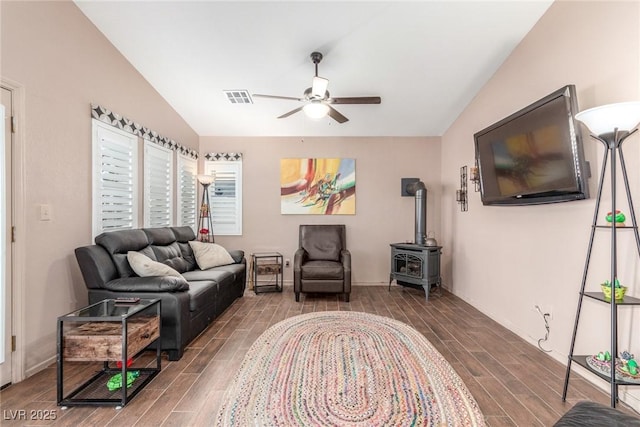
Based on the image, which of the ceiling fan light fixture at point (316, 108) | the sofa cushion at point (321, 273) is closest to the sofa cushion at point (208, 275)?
the sofa cushion at point (321, 273)

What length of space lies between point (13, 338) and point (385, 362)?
2802 mm

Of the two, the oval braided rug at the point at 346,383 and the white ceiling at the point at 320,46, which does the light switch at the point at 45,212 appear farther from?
the oval braided rug at the point at 346,383

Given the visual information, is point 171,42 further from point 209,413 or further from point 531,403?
point 531,403

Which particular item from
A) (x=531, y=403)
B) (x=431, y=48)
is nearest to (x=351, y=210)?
(x=431, y=48)

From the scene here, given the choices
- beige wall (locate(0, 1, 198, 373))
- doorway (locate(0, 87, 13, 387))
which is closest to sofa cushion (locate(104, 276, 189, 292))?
beige wall (locate(0, 1, 198, 373))

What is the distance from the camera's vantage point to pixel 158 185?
150 inches

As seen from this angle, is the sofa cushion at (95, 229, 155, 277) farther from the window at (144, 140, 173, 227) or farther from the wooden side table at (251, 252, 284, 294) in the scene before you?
the wooden side table at (251, 252, 284, 294)

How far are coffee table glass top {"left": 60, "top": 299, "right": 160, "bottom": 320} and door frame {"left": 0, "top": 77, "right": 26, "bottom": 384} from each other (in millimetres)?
461

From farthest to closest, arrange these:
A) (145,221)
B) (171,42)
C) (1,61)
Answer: (145,221) < (171,42) < (1,61)

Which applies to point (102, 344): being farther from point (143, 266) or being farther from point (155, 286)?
point (143, 266)

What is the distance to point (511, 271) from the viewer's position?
3.00m

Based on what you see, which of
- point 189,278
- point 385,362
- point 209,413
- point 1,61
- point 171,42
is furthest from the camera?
point 189,278

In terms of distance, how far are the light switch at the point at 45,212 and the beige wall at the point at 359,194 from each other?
109 inches

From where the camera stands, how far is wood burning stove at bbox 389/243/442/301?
407 cm
